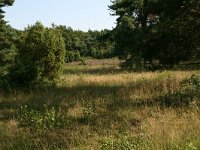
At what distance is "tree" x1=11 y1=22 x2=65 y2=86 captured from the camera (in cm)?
1897

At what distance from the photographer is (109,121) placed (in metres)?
9.95

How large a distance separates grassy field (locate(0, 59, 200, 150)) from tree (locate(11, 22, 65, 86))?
9.75 ft

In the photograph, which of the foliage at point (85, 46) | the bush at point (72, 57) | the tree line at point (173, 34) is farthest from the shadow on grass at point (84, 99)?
the foliage at point (85, 46)

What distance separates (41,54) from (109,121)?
1074 centimetres

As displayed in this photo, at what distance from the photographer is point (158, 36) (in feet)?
51.1

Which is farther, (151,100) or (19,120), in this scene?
(151,100)

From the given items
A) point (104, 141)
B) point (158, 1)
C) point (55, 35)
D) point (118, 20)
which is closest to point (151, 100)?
point (158, 1)

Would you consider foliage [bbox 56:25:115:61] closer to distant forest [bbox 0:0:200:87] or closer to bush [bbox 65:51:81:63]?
bush [bbox 65:51:81:63]

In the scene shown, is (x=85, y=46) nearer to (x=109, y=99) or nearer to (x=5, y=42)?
(x=5, y=42)

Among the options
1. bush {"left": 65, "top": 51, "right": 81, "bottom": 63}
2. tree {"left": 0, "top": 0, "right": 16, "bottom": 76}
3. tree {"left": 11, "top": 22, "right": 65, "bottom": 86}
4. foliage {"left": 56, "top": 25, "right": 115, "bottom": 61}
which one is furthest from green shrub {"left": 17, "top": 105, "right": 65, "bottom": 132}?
foliage {"left": 56, "top": 25, "right": 115, "bottom": 61}

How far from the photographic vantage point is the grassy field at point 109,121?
699cm

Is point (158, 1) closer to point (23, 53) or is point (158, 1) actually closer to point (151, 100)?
point (151, 100)

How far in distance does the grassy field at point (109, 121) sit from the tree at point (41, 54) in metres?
2.97

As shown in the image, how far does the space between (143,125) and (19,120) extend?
374 cm
